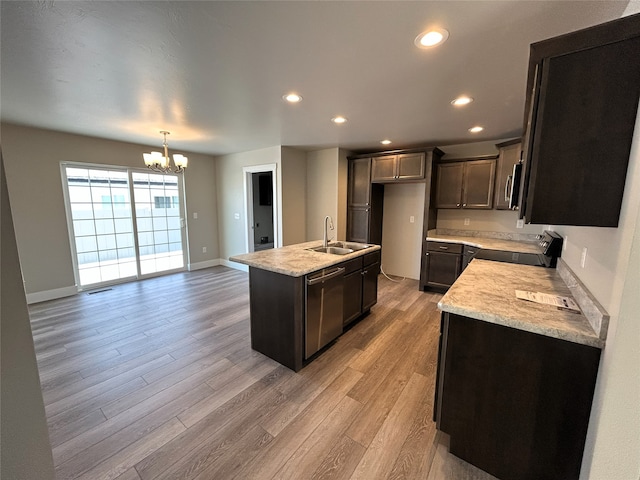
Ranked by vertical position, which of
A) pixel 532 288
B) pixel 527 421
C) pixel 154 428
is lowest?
pixel 154 428

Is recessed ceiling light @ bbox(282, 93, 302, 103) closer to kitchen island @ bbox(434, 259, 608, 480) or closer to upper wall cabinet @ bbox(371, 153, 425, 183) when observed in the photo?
kitchen island @ bbox(434, 259, 608, 480)

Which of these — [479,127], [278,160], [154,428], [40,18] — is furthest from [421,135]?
[154,428]

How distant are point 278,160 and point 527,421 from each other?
444 centimetres

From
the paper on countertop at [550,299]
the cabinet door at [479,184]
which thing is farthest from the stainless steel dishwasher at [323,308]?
the cabinet door at [479,184]

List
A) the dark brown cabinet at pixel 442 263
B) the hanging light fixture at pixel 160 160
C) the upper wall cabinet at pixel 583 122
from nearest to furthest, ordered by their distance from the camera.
Result: the upper wall cabinet at pixel 583 122 < the hanging light fixture at pixel 160 160 < the dark brown cabinet at pixel 442 263

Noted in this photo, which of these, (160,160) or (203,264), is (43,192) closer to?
(160,160)

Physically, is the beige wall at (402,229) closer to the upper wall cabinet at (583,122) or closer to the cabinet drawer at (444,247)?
the cabinet drawer at (444,247)

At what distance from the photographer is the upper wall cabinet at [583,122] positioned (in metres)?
0.99

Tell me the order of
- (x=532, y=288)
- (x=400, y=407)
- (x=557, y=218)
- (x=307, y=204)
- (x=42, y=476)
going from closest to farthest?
(x=42, y=476) → (x=557, y=218) → (x=532, y=288) → (x=400, y=407) → (x=307, y=204)

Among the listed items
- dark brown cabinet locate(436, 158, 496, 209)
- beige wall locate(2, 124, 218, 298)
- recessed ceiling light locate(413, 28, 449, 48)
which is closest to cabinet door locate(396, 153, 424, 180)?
dark brown cabinet locate(436, 158, 496, 209)

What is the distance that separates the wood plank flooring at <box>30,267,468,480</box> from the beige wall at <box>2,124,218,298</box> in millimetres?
735

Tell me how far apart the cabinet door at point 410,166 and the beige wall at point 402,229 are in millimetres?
550

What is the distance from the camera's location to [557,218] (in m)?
1.16

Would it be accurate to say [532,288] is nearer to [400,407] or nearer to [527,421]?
[527,421]
